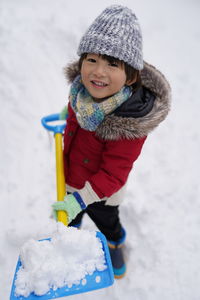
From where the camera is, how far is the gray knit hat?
1081 mm

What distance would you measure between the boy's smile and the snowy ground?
81 cm

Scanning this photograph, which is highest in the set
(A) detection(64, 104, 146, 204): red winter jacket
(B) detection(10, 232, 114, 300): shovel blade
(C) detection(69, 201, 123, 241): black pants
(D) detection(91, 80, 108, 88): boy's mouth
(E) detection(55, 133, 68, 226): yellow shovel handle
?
(D) detection(91, 80, 108, 88): boy's mouth

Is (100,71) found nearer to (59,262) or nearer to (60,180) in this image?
(60,180)

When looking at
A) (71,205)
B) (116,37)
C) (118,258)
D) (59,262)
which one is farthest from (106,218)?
(116,37)

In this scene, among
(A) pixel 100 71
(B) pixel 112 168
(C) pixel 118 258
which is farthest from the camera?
(C) pixel 118 258

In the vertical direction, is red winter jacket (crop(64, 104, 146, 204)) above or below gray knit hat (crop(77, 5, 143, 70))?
below

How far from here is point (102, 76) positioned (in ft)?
3.73

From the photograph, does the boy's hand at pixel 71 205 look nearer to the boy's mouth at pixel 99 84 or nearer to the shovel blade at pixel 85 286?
the shovel blade at pixel 85 286

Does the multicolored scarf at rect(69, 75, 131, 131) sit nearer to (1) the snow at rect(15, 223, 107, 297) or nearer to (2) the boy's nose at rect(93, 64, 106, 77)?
(2) the boy's nose at rect(93, 64, 106, 77)

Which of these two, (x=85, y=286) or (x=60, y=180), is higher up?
(x=60, y=180)

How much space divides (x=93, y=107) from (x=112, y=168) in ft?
1.00

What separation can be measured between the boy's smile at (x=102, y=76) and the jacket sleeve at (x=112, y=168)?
0.81 ft

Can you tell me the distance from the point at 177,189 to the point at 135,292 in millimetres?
897

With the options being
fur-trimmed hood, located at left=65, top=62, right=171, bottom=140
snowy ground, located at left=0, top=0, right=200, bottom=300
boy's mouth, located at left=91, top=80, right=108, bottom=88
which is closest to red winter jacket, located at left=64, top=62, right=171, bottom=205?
fur-trimmed hood, located at left=65, top=62, right=171, bottom=140
